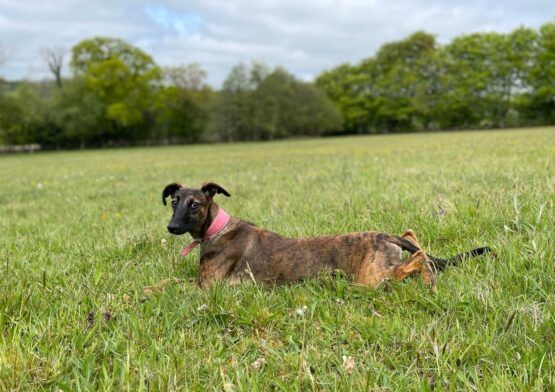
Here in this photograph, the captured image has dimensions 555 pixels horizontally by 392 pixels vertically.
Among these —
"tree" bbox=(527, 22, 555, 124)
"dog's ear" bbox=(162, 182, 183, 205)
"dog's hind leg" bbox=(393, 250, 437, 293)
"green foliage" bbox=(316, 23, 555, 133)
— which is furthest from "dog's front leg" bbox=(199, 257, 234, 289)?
"tree" bbox=(527, 22, 555, 124)

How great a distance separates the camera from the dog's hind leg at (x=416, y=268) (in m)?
3.18

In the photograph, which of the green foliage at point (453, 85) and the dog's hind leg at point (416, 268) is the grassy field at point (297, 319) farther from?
the green foliage at point (453, 85)

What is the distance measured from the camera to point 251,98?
6425 centimetres

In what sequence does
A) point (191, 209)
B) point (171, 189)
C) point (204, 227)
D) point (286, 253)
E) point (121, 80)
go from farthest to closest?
point (121, 80), point (171, 189), point (204, 227), point (191, 209), point (286, 253)

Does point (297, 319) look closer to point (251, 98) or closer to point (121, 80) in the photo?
point (251, 98)

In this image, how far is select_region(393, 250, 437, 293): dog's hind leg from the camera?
3184 millimetres

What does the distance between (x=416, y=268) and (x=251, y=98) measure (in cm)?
6315

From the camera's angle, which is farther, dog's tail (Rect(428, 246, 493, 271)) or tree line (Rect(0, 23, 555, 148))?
tree line (Rect(0, 23, 555, 148))

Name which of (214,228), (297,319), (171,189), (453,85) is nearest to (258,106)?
(453,85)

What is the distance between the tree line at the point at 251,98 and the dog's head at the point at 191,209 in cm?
6090

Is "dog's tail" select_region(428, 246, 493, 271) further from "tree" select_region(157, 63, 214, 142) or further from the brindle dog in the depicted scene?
"tree" select_region(157, 63, 214, 142)

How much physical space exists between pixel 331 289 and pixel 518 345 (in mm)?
1453

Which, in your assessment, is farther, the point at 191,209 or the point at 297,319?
the point at 191,209

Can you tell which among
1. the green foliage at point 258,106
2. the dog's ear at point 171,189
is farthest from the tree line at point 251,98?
the dog's ear at point 171,189
